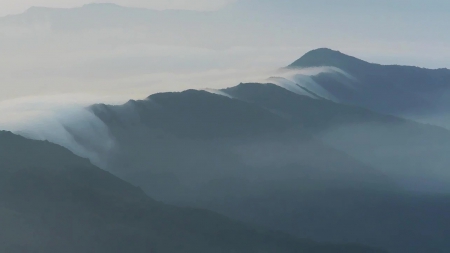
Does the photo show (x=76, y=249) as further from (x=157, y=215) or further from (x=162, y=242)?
(x=157, y=215)

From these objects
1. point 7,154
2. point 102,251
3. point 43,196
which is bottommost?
point 102,251

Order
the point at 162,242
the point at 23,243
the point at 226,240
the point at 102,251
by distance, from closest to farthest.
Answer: the point at 23,243 < the point at 102,251 < the point at 162,242 < the point at 226,240

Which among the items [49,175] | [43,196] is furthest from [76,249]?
[49,175]

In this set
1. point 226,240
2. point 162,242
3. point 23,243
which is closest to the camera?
point 23,243

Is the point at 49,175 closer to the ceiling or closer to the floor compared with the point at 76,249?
closer to the ceiling

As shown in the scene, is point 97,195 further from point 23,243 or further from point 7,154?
point 23,243

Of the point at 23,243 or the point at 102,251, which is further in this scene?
the point at 102,251
